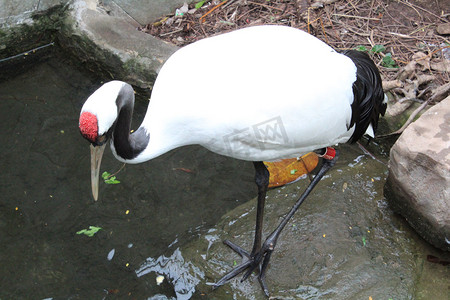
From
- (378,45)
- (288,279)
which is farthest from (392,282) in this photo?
(378,45)

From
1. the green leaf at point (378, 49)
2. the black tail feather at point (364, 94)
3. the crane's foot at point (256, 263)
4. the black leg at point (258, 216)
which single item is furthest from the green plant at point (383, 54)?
the crane's foot at point (256, 263)

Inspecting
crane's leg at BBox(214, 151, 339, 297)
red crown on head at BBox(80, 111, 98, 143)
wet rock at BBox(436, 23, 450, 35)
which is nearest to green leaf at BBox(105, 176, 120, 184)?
crane's leg at BBox(214, 151, 339, 297)

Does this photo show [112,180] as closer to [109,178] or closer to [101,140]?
[109,178]

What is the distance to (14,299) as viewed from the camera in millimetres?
2877

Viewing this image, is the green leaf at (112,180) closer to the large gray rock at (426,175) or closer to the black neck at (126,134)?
the black neck at (126,134)

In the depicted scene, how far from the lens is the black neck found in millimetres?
2488

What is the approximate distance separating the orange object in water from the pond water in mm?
175

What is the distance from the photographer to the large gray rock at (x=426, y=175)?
9.03ft

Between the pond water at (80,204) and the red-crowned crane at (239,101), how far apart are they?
674 millimetres

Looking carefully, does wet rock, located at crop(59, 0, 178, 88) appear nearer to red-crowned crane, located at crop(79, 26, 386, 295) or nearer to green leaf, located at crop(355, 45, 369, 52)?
red-crowned crane, located at crop(79, 26, 386, 295)

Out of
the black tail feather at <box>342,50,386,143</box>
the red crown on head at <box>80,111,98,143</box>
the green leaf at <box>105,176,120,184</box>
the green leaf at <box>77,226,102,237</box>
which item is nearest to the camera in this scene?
the red crown on head at <box>80,111,98,143</box>

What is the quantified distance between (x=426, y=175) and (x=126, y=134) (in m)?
1.74

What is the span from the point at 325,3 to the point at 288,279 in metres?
2.81

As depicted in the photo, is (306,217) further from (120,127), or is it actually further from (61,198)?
(61,198)
